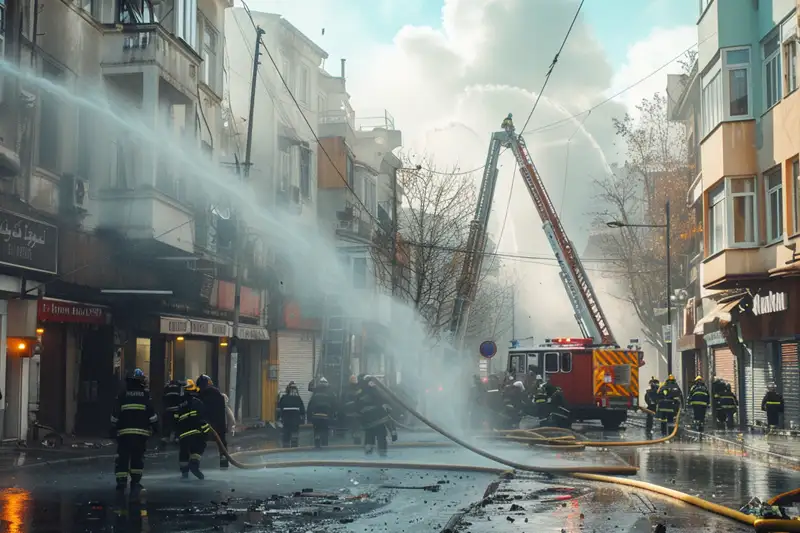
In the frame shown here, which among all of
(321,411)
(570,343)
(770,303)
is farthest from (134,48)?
(770,303)

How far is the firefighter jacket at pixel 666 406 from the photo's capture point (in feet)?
85.7

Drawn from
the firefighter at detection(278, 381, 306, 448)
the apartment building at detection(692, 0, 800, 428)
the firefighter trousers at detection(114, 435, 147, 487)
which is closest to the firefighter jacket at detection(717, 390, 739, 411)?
the apartment building at detection(692, 0, 800, 428)

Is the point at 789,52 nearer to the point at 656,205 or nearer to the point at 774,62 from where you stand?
the point at 774,62

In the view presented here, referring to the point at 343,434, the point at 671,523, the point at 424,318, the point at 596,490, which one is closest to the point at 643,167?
the point at 424,318

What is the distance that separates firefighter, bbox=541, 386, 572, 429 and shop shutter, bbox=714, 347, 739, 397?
906cm

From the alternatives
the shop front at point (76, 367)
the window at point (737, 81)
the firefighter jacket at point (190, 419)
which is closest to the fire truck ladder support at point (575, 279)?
the window at point (737, 81)

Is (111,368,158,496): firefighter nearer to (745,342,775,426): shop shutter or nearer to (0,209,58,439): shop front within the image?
(0,209,58,439): shop front

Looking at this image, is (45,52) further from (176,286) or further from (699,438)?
(699,438)

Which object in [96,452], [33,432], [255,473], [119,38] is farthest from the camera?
[119,38]

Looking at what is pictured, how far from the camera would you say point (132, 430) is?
43.3 feet

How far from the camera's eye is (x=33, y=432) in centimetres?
2064

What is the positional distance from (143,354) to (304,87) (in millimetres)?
18348

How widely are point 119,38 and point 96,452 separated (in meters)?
9.45

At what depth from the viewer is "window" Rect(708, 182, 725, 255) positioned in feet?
85.6
